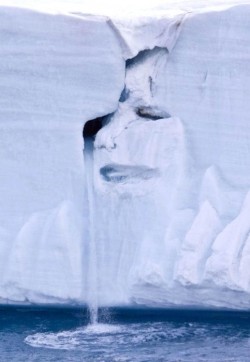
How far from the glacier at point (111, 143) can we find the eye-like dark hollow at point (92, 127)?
0.38ft

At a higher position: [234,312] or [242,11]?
[242,11]

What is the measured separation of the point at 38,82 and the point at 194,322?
0.99 meters

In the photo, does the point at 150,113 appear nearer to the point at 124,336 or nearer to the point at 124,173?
the point at 124,173

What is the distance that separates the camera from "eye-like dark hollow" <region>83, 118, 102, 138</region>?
12.8ft

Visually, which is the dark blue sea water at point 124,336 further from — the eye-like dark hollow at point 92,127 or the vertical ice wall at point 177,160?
the eye-like dark hollow at point 92,127

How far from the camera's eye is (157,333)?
3645 millimetres

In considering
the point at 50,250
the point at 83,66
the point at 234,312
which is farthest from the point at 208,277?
the point at 83,66

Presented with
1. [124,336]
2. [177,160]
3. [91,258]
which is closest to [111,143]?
[177,160]

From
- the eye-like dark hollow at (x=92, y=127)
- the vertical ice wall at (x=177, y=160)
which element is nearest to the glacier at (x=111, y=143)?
the vertical ice wall at (x=177, y=160)

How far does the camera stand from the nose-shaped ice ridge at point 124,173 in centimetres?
378

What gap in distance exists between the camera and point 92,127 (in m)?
3.91

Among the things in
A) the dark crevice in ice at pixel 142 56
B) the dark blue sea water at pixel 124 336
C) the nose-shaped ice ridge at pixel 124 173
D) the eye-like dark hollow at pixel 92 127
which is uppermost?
the dark crevice in ice at pixel 142 56

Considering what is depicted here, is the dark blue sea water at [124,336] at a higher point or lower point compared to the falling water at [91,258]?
lower

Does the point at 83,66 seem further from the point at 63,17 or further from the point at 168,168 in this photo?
the point at 168,168
